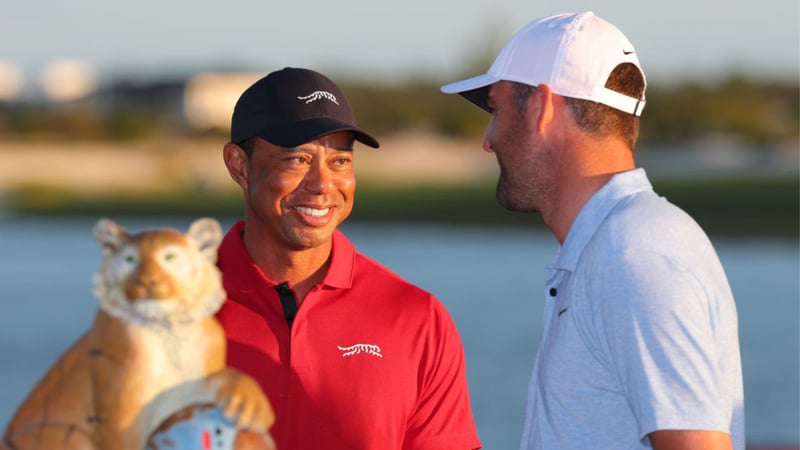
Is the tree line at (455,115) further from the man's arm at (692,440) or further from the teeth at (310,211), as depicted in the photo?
the man's arm at (692,440)

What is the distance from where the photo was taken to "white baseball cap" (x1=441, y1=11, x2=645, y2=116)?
262cm

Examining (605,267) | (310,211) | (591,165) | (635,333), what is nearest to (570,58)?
(591,165)

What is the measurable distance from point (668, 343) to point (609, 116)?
0.58 meters

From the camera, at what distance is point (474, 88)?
2791 mm

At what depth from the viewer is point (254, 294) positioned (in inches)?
120

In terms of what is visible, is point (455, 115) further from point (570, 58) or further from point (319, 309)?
point (570, 58)

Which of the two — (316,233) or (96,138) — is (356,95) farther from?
(316,233)

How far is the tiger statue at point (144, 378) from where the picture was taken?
208 cm

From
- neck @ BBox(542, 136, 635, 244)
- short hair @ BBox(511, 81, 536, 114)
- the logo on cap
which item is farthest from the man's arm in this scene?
the logo on cap

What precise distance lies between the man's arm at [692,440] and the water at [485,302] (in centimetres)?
778

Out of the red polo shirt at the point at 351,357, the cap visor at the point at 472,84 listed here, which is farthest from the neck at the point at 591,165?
the red polo shirt at the point at 351,357

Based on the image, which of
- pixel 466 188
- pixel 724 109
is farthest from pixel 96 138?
pixel 724 109

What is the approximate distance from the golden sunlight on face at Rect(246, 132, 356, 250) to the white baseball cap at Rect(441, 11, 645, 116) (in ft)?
1.53

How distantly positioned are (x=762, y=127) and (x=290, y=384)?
69.8 m
